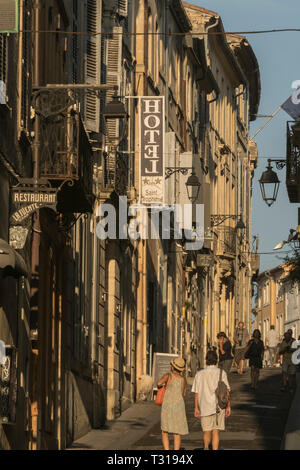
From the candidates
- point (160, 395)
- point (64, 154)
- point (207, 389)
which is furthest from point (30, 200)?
point (207, 389)

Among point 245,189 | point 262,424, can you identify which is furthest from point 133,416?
point 245,189

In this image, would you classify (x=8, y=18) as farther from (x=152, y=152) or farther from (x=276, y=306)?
(x=276, y=306)

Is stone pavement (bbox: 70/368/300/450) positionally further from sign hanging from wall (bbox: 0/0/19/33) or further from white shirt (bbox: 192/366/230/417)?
sign hanging from wall (bbox: 0/0/19/33)

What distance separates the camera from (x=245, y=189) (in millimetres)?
63469

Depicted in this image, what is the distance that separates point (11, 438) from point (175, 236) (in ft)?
72.7

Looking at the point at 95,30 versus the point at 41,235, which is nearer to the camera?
the point at 41,235

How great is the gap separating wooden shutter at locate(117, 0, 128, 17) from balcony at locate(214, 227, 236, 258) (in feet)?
75.1

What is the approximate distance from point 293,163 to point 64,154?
12241mm

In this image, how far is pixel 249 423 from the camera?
2577 centimetres

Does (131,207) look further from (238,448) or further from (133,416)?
(238,448)

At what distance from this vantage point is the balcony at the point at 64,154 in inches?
754

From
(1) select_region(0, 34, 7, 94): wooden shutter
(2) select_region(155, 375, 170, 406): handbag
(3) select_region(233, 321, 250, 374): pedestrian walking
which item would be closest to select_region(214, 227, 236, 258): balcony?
(3) select_region(233, 321, 250, 374): pedestrian walking

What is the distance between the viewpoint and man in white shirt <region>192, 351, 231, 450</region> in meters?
20.5

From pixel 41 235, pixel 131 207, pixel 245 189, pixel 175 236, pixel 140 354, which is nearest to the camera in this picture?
pixel 41 235
